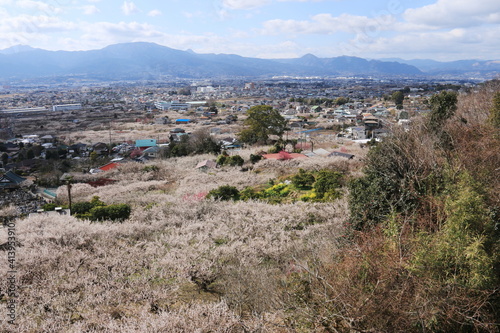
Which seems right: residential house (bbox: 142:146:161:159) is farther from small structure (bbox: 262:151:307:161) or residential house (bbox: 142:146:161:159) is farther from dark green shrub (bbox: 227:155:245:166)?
small structure (bbox: 262:151:307:161)

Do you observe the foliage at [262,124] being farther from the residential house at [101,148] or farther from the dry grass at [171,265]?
the dry grass at [171,265]

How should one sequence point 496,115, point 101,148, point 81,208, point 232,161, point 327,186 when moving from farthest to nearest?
point 101,148
point 232,161
point 327,186
point 81,208
point 496,115

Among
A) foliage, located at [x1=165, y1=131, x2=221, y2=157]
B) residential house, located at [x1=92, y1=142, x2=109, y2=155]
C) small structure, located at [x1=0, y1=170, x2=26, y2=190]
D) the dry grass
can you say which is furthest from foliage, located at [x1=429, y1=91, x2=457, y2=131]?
residential house, located at [x1=92, y1=142, x2=109, y2=155]

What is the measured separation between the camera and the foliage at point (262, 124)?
97.9ft

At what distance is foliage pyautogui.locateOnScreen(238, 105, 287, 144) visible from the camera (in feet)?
97.9

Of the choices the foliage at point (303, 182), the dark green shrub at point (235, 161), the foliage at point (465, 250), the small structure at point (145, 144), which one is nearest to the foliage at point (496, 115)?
the foliage at point (303, 182)

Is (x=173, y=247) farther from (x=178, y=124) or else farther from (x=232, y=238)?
(x=178, y=124)

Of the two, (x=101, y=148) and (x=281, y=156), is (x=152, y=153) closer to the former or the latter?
(x=101, y=148)

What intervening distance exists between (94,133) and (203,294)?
47386mm

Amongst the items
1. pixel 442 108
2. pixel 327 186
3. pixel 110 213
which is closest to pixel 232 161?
pixel 327 186

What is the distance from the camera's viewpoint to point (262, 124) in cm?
3047

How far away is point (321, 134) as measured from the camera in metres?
43.3

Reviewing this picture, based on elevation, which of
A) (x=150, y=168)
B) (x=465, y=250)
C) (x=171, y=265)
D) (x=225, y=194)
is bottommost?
(x=150, y=168)

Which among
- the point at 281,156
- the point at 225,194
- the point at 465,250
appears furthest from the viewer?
the point at 281,156
